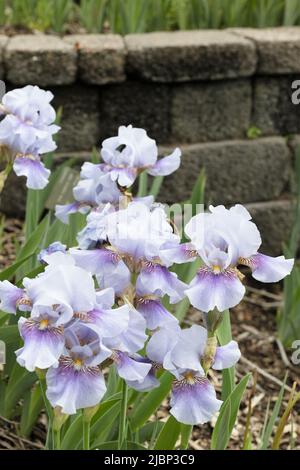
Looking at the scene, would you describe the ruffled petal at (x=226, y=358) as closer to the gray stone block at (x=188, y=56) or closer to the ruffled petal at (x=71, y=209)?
the ruffled petal at (x=71, y=209)

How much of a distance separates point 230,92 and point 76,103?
1.86 ft

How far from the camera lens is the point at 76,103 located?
2838mm

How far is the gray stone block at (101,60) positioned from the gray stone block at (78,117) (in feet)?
0.21

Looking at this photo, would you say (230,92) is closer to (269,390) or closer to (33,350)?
(269,390)

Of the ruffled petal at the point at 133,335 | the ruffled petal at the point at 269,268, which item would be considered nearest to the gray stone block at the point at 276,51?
the ruffled petal at the point at 269,268

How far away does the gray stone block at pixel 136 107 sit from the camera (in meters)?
2.88

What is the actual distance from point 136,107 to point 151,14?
0.47 meters

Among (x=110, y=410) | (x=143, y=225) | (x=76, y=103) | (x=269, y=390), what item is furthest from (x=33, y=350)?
(x=76, y=103)

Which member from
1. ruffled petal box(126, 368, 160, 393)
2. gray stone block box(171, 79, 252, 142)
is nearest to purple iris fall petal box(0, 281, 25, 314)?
ruffled petal box(126, 368, 160, 393)

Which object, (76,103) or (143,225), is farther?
(76,103)

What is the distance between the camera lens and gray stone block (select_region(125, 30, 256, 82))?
2812 millimetres

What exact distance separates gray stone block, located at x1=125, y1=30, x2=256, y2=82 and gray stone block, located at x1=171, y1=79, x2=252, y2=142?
0.06 meters

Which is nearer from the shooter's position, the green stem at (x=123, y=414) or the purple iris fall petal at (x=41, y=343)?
the purple iris fall petal at (x=41, y=343)

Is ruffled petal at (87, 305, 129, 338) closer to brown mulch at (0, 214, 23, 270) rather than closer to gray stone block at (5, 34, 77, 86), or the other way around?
brown mulch at (0, 214, 23, 270)
